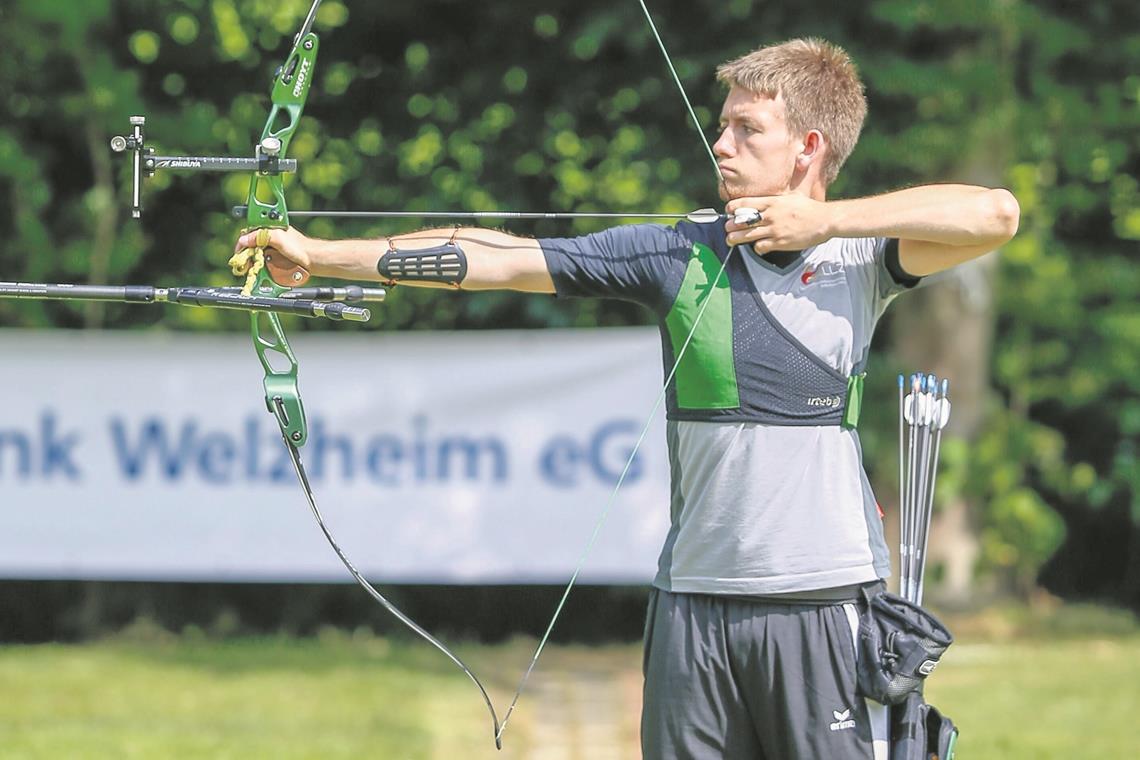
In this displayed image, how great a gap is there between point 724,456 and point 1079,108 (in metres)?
4.22

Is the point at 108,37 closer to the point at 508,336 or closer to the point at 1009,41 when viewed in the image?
the point at 508,336

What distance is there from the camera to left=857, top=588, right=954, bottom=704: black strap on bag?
8.73 ft

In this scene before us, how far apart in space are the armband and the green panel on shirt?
1.25ft

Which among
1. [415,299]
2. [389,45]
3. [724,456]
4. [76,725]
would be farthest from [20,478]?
[724,456]

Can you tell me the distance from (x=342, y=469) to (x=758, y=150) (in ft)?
11.6

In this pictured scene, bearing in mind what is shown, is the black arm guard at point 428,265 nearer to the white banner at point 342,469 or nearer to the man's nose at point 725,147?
the man's nose at point 725,147

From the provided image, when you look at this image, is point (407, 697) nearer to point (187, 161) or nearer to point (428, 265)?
point (428, 265)

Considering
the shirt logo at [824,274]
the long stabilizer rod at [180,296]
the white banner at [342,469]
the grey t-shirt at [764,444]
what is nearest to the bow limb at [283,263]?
the long stabilizer rod at [180,296]

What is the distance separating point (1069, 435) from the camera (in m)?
7.29

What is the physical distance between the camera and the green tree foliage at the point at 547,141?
636 cm

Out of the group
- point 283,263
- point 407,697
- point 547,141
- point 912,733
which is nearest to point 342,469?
point 407,697

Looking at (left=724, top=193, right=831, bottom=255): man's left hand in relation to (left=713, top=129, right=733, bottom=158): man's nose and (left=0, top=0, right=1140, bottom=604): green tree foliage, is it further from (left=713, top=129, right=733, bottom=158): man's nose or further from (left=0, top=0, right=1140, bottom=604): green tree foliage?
(left=0, top=0, right=1140, bottom=604): green tree foliage

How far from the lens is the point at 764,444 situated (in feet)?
8.98

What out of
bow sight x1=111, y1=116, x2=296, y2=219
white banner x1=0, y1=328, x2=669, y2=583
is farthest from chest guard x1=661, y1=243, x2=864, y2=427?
white banner x1=0, y1=328, x2=669, y2=583
